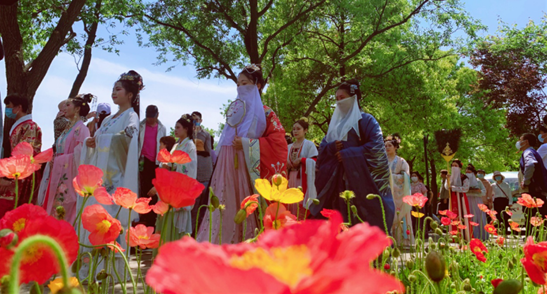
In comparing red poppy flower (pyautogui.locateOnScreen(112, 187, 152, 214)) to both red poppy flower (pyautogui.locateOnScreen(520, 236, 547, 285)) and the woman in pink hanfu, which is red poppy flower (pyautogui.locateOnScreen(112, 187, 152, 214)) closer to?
Answer: red poppy flower (pyautogui.locateOnScreen(520, 236, 547, 285))

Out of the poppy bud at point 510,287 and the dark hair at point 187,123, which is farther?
the dark hair at point 187,123

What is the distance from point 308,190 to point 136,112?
2.27 m

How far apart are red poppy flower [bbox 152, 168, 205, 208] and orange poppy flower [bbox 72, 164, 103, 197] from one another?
0.90 feet

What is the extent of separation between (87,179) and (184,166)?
3.99m

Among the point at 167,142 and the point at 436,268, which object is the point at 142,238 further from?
the point at 167,142

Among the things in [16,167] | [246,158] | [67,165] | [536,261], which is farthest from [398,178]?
[16,167]

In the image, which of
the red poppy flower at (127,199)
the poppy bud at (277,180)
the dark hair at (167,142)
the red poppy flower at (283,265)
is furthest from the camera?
the dark hair at (167,142)

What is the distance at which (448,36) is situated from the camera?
52.5 feet

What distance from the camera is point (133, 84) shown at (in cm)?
436

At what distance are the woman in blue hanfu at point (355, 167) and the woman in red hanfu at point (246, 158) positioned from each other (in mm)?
488

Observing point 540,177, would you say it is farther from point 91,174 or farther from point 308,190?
point 91,174

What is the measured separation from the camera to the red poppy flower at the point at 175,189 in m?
0.82

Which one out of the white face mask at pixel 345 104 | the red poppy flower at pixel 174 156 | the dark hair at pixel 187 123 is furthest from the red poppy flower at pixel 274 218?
the dark hair at pixel 187 123

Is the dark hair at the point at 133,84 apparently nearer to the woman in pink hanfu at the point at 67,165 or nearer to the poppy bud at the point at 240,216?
the woman in pink hanfu at the point at 67,165
